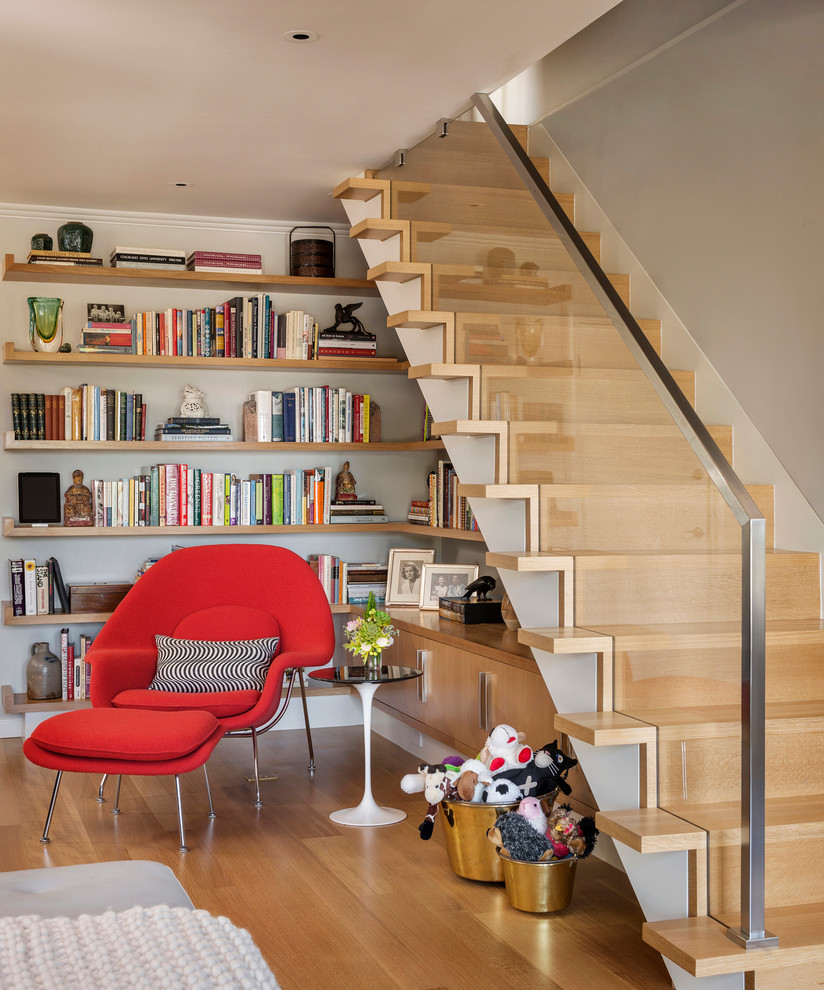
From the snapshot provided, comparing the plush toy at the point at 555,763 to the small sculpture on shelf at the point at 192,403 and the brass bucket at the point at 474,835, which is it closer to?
the brass bucket at the point at 474,835

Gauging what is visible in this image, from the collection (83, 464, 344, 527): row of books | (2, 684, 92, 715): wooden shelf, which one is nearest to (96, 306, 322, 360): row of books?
(83, 464, 344, 527): row of books

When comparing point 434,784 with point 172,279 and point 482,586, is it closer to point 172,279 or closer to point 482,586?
point 482,586

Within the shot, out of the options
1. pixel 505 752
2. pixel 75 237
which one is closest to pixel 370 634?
pixel 505 752

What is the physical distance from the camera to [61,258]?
5406 mm

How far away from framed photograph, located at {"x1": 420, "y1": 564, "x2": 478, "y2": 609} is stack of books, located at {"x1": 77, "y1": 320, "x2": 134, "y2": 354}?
190 cm

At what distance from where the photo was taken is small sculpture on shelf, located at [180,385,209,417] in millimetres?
5730

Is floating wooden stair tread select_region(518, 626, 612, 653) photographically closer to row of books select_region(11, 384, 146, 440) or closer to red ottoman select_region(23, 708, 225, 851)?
red ottoman select_region(23, 708, 225, 851)

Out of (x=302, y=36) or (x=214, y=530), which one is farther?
(x=214, y=530)

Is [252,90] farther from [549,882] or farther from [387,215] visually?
[549,882]

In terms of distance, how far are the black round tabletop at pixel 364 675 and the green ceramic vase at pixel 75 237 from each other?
262cm

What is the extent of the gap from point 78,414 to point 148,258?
0.87 meters

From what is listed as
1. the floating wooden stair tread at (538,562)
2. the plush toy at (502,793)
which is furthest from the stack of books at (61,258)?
the plush toy at (502,793)

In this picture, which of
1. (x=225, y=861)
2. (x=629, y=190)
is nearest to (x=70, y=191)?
(x=629, y=190)

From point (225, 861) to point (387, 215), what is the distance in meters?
2.72
